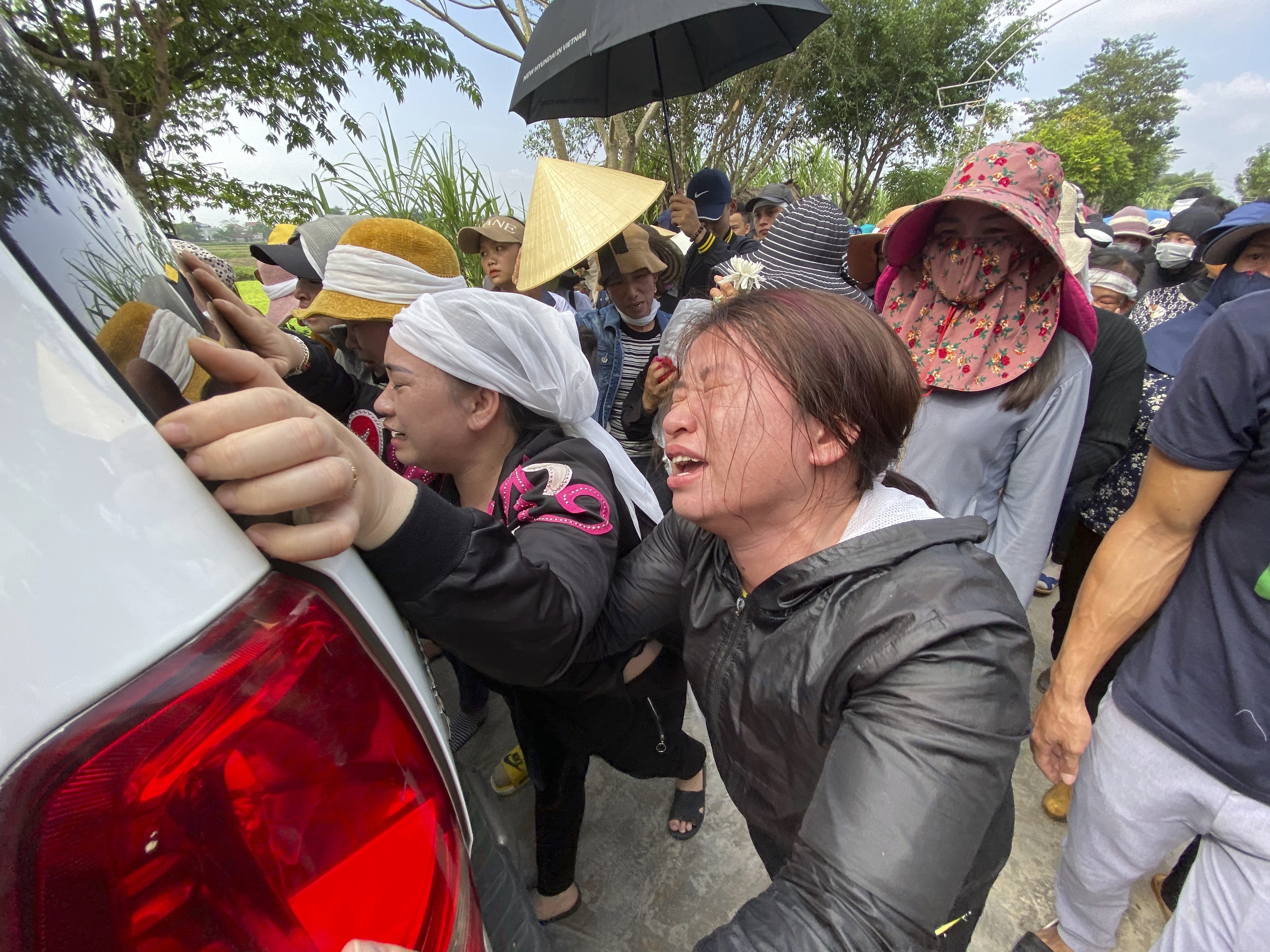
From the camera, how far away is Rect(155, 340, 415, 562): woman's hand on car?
57cm

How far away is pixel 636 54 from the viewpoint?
390cm

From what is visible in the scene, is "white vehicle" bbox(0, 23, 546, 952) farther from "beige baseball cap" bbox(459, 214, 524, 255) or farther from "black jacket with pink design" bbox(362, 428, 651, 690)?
"beige baseball cap" bbox(459, 214, 524, 255)

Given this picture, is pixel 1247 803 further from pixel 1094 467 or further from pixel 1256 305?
pixel 1094 467

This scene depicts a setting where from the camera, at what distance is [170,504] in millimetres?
489

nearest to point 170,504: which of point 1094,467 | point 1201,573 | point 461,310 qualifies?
point 461,310

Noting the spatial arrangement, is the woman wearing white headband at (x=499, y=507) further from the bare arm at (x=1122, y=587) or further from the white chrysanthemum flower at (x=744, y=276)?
the bare arm at (x=1122, y=587)

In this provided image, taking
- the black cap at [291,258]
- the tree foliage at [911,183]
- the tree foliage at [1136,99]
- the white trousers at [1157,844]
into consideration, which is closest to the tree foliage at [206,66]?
the black cap at [291,258]

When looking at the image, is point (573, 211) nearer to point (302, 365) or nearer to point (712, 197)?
point (302, 365)

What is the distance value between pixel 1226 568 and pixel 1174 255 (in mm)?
4765

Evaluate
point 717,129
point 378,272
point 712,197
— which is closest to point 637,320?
point 378,272

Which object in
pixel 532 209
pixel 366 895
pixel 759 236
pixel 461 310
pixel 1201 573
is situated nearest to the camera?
pixel 366 895

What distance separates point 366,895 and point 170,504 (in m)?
0.43

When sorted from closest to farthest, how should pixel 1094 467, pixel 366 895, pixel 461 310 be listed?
pixel 366 895
pixel 461 310
pixel 1094 467

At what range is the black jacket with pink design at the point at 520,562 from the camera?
945 millimetres
